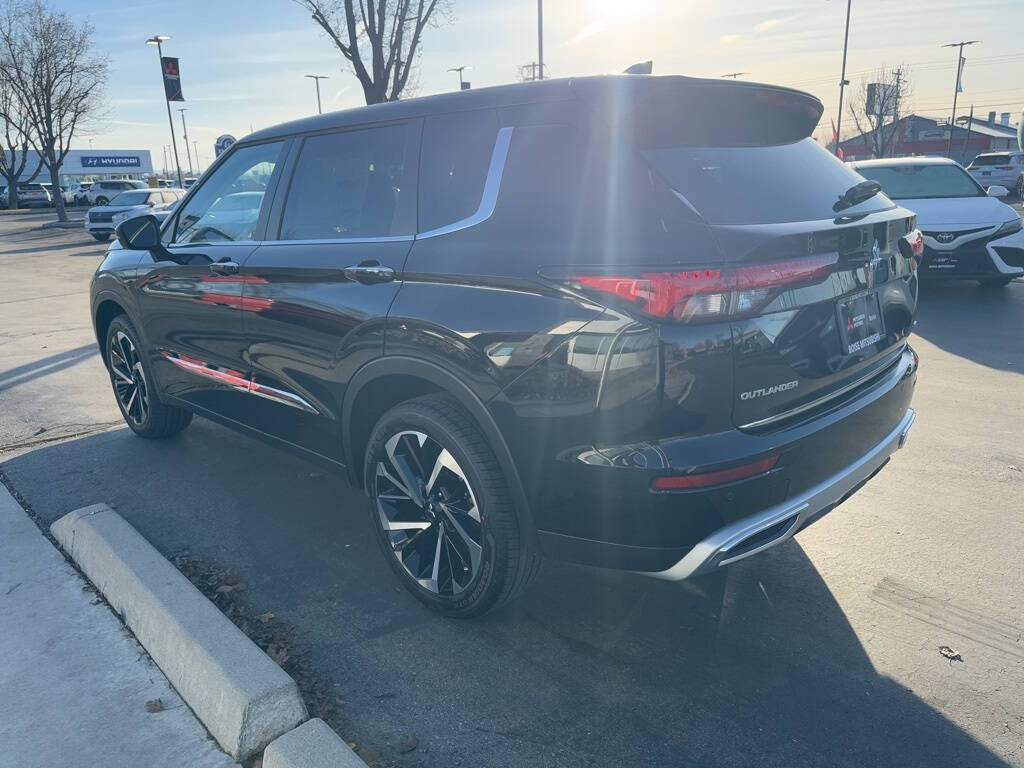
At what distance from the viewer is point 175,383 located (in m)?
4.44

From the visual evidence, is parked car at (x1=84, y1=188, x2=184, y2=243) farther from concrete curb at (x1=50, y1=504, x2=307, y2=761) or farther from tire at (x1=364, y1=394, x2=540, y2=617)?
tire at (x1=364, y1=394, x2=540, y2=617)

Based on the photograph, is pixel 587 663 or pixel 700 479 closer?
pixel 700 479

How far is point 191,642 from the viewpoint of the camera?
8.48 ft

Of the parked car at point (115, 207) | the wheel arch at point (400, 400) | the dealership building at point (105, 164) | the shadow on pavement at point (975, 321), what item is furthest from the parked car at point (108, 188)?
the wheel arch at point (400, 400)

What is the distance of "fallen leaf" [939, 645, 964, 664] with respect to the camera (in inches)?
105

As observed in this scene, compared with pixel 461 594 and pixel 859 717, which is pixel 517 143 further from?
pixel 859 717

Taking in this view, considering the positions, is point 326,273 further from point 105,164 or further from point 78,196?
point 105,164

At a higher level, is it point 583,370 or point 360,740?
point 583,370

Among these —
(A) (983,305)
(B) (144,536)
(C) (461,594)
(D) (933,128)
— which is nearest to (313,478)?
(B) (144,536)

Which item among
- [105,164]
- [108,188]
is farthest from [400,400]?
[105,164]

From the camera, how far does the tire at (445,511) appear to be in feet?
8.57

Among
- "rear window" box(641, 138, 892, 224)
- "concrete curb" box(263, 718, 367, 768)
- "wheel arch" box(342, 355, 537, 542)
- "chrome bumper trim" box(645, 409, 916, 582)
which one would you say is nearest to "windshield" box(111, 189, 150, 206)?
"wheel arch" box(342, 355, 537, 542)

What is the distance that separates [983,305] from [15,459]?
371 inches

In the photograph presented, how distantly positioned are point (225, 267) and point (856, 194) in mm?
2754
